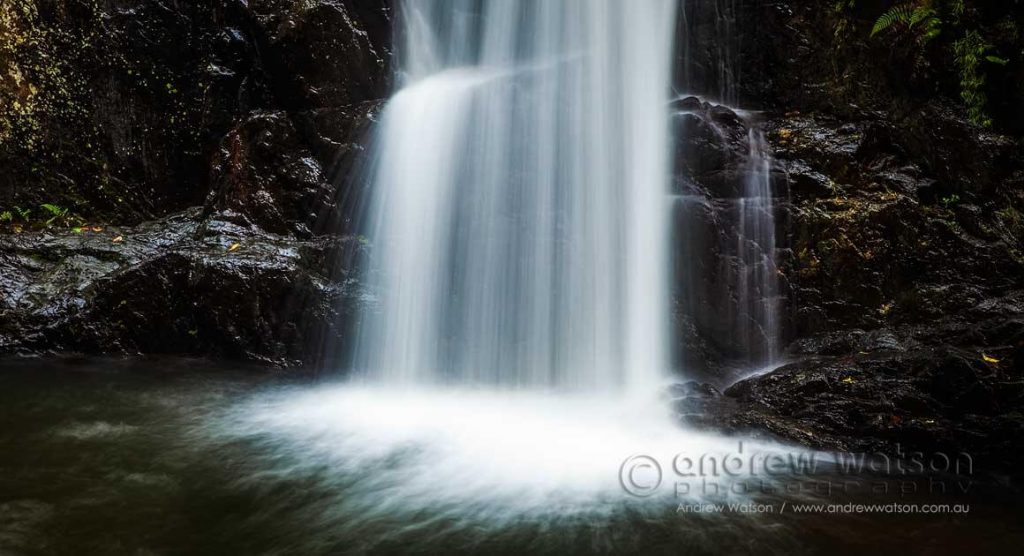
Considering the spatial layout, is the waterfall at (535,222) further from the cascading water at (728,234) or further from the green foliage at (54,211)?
the green foliage at (54,211)

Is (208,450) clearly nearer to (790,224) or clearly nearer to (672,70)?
(790,224)

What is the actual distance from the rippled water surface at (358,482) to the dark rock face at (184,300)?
0.83 metres

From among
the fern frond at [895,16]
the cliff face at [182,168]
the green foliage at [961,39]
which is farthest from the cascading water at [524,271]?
the green foliage at [961,39]

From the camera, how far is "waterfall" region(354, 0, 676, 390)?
7.17 meters

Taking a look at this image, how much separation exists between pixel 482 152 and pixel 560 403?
12.4 ft

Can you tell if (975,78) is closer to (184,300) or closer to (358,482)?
(358,482)

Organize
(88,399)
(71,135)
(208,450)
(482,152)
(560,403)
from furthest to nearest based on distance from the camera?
(71,135) → (482,152) → (560,403) → (88,399) → (208,450)

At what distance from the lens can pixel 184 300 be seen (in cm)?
752

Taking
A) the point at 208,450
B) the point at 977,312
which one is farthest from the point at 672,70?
the point at 208,450

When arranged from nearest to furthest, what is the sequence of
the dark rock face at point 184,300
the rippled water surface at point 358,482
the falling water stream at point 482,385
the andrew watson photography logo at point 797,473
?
the rippled water surface at point 358,482 → the falling water stream at point 482,385 → the andrew watson photography logo at point 797,473 → the dark rock face at point 184,300

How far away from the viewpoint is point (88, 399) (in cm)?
585

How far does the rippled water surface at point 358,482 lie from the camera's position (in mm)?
3592

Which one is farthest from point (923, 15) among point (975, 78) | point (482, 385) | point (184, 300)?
point (184, 300)

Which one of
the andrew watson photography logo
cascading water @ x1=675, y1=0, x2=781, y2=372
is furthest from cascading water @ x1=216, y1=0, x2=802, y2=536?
cascading water @ x1=675, y1=0, x2=781, y2=372
